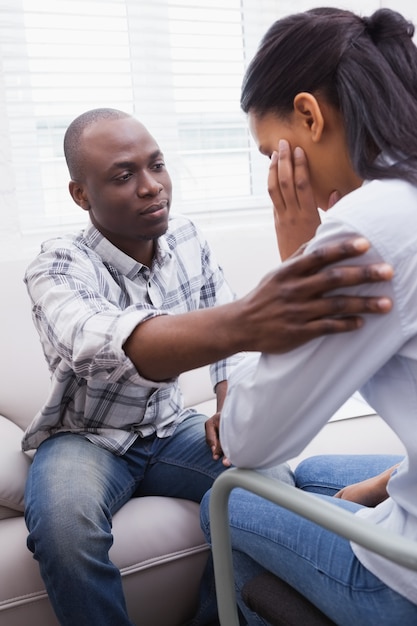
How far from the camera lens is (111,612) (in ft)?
4.33

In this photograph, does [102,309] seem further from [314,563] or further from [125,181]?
[314,563]

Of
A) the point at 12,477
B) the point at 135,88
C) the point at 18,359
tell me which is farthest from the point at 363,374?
the point at 135,88

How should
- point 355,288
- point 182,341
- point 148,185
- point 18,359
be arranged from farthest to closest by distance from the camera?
point 18,359 → point 148,185 → point 182,341 → point 355,288

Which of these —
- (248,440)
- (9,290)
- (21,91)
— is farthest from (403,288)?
(21,91)

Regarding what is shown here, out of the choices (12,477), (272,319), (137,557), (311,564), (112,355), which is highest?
(272,319)

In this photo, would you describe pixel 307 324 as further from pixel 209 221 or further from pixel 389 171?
pixel 209 221

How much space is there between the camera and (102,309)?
4.33ft

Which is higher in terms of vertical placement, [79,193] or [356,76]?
[356,76]

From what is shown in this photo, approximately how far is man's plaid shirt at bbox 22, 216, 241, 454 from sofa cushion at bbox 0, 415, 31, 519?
41mm

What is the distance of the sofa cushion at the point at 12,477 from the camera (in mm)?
1521

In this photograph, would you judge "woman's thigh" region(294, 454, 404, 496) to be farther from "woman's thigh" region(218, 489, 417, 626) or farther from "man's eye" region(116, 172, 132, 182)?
"man's eye" region(116, 172, 132, 182)

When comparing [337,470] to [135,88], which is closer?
[337,470]

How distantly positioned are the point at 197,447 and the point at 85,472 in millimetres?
273

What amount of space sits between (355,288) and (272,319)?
0.12 metres
